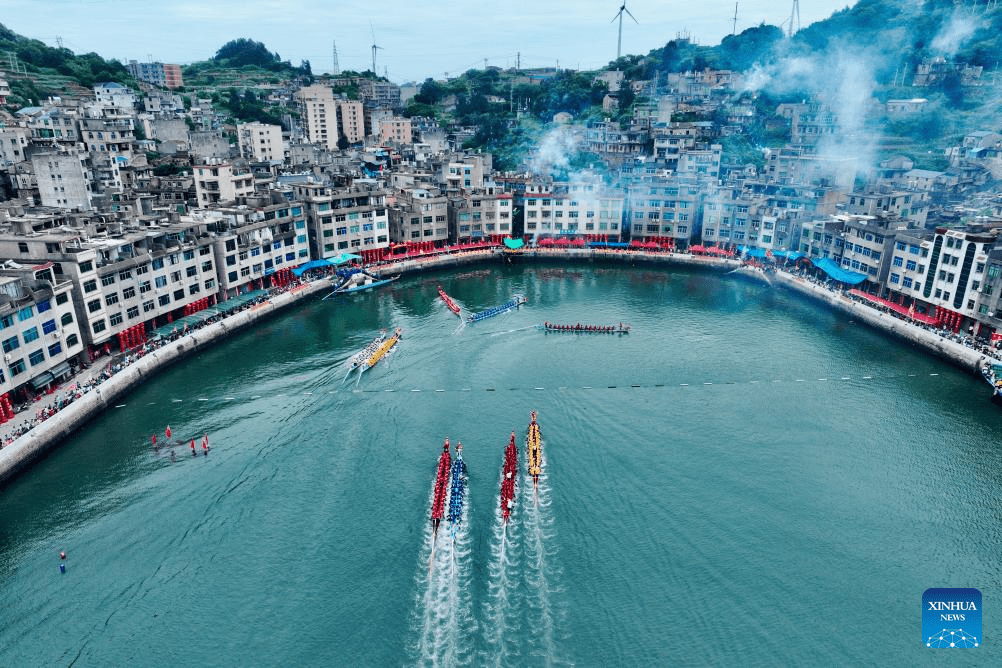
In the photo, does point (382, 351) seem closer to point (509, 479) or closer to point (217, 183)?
point (509, 479)

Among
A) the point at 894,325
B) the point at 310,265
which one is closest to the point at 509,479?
the point at 894,325

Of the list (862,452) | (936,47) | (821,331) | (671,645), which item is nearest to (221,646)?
(671,645)

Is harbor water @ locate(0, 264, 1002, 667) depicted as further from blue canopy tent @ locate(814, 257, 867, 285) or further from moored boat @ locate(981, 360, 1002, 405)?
blue canopy tent @ locate(814, 257, 867, 285)

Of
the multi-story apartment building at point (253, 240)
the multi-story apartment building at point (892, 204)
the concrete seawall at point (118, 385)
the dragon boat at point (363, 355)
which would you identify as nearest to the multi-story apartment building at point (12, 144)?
the multi-story apartment building at point (253, 240)

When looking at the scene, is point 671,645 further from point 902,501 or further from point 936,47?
point 936,47

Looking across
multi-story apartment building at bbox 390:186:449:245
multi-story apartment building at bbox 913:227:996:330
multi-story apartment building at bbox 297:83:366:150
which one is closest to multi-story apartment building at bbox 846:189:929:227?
multi-story apartment building at bbox 913:227:996:330
